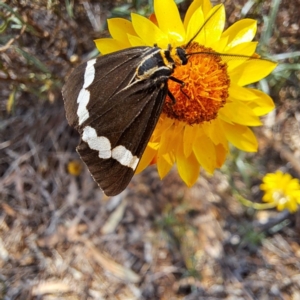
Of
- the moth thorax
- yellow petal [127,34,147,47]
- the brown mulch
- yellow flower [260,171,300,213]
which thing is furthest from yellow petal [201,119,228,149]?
the brown mulch

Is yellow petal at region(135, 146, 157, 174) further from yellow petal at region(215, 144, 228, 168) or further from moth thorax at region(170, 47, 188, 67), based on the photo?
moth thorax at region(170, 47, 188, 67)

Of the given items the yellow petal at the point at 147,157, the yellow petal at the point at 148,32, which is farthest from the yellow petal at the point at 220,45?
the yellow petal at the point at 147,157

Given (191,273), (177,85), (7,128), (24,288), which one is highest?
(177,85)

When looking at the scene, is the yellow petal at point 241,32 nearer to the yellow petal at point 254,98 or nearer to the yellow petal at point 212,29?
the yellow petal at point 212,29

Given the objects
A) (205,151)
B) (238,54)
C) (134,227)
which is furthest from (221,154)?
(134,227)

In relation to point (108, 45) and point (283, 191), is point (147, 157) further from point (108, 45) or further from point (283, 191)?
point (283, 191)

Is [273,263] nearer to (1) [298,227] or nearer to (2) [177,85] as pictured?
(1) [298,227]

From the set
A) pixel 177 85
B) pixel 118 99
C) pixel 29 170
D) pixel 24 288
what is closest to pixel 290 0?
pixel 177 85
